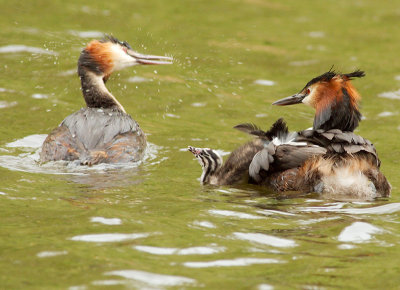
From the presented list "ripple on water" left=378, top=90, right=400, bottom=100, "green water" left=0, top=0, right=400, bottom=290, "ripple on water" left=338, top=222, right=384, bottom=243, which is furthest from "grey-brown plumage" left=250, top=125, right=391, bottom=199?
"ripple on water" left=378, top=90, right=400, bottom=100

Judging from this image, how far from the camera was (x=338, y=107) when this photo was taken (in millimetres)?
7242

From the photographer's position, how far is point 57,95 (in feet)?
35.1

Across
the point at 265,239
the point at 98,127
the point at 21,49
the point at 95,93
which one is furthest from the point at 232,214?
the point at 21,49

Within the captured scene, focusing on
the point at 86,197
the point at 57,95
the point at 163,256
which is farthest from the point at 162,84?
the point at 163,256

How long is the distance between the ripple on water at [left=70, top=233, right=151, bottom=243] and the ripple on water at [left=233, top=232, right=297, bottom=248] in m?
0.63

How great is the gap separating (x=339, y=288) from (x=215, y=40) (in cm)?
867

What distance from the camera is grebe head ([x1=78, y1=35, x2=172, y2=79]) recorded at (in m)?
9.17

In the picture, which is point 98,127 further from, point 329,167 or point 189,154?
point 329,167

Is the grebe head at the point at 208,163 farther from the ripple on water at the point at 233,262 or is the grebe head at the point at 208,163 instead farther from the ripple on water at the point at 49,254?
the ripple on water at the point at 49,254

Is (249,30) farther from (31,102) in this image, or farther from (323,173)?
(323,173)

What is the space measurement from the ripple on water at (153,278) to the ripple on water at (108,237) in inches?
24.1

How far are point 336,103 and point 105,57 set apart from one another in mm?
3097

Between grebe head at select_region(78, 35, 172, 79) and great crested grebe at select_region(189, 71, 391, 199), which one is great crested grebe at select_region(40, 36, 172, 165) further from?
great crested grebe at select_region(189, 71, 391, 199)

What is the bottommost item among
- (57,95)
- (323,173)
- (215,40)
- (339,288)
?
(339,288)
